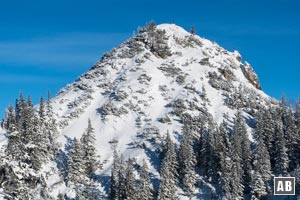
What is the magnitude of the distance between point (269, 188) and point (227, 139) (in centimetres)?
2179

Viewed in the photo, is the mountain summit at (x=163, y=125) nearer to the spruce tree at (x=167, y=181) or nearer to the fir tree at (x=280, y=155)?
the spruce tree at (x=167, y=181)

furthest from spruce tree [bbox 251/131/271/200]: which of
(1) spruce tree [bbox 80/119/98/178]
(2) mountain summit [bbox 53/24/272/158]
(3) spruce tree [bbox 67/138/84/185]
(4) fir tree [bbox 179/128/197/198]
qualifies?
(3) spruce tree [bbox 67/138/84/185]

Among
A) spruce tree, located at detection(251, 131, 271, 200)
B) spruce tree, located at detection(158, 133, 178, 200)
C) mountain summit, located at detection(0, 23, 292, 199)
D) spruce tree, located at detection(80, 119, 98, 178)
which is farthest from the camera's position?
spruce tree, located at detection(80, 119, 98, 178)

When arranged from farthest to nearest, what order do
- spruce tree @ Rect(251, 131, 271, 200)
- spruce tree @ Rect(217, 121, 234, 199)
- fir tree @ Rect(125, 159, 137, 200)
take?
1. spruce tree @ Rect(217, 121, 234, 199)
2. spruce tree @ Rect(251, 131, 271, 200)
3. fir tree @ Rect(125, 159, 137, 200)

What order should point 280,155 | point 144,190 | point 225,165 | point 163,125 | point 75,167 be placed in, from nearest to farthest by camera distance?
point 144,190 → point 225,165 → point 280,155 → point 75,167 → point 163,125

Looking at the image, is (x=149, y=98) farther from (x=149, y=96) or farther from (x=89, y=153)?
(x=89, y=153)

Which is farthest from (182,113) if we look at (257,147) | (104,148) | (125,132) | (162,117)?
(257,147)

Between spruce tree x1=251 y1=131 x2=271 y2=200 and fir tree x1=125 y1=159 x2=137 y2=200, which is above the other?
spruce tree x1=251 y1=131 x2=271 y2=200

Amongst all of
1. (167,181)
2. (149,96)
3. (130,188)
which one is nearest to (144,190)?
(130,188)

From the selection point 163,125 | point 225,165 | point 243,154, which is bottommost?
point 225,165

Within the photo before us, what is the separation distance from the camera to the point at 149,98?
17362 cm

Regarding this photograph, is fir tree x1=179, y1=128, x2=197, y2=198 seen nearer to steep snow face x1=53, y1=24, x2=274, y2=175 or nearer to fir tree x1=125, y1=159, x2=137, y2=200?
steep snow face x1=53, y1=24, x2=274, y2=175

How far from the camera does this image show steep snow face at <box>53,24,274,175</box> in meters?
154

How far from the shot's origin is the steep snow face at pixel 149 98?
504ft
